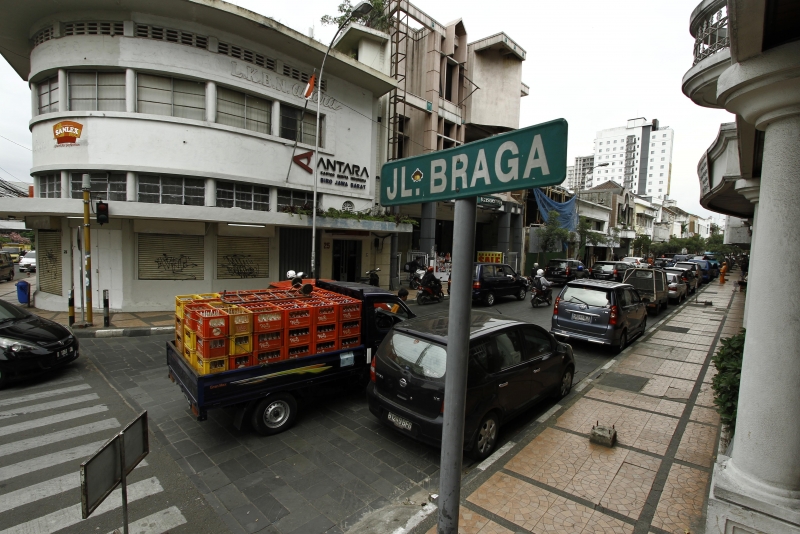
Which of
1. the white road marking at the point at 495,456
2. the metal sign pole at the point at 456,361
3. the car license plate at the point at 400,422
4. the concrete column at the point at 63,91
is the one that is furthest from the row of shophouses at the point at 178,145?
the metal sign pole at the point at 456,361

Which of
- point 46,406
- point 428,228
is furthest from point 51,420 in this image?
point 428,228

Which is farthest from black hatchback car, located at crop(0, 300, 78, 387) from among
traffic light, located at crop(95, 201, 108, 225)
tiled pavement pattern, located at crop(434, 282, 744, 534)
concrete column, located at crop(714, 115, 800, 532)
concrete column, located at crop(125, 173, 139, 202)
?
concrete column, located at crop(714, 115, 800, 532)

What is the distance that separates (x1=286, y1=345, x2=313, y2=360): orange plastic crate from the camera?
213 inches

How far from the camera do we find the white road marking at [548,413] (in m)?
5.73

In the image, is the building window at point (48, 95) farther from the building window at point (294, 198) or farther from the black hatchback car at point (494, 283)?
the black hatchback car at point (494, 283)

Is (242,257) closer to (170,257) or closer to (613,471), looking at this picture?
(170,257)

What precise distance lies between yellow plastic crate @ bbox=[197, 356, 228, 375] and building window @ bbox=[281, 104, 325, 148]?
39.7ft

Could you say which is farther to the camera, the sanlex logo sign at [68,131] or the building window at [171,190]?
the building window at [171,190]

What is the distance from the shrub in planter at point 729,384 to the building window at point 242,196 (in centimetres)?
1381

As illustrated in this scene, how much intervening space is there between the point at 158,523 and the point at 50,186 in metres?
14.1

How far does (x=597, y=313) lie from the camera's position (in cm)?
919

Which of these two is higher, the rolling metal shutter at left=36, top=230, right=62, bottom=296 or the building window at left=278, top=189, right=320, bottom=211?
the building window at left=278, top=189, right=320, bottom=211

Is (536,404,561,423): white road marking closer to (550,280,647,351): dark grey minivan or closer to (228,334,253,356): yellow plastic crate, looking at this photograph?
(550,280,647,351): dark grey minivan

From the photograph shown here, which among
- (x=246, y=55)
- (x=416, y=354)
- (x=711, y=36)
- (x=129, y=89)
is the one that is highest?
(x=246, y=55)
